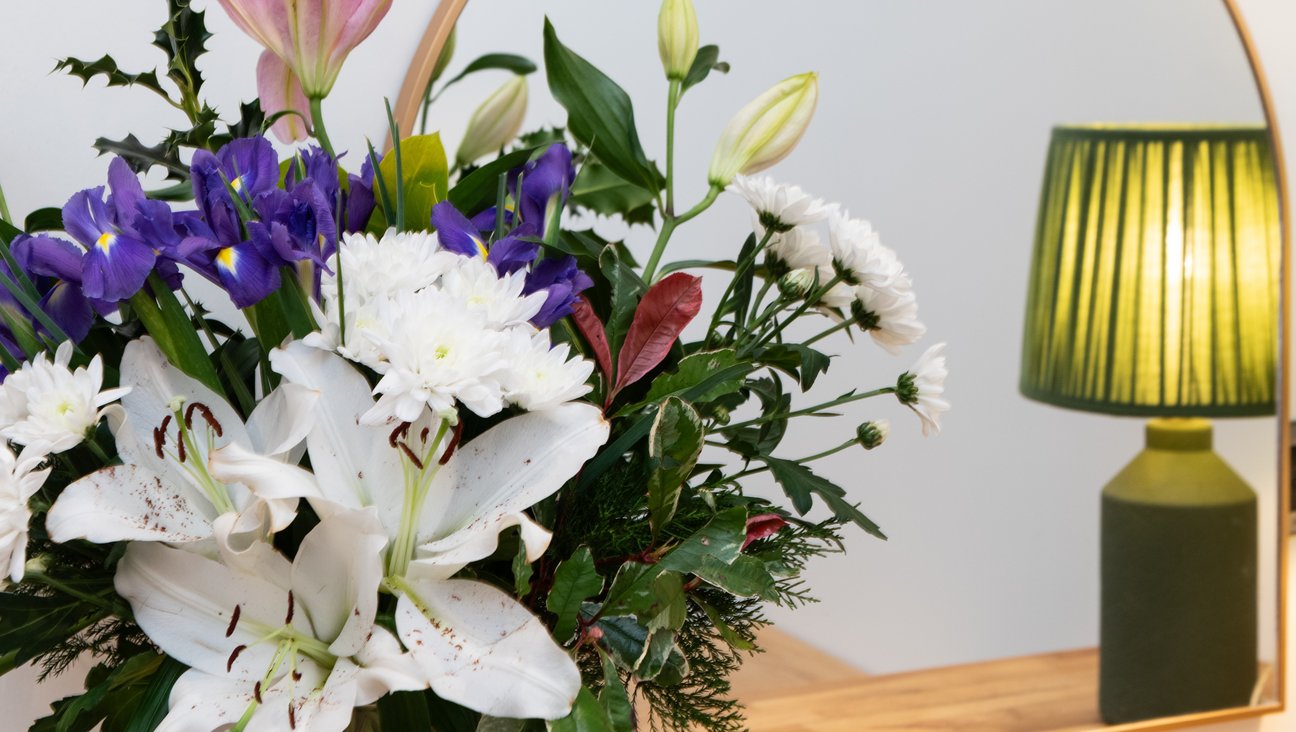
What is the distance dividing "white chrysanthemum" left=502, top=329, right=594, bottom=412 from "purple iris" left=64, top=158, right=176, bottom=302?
13 centimetres

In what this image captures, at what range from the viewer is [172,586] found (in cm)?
44

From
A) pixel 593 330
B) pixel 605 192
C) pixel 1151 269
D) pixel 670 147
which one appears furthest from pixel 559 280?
pixel 1151 269

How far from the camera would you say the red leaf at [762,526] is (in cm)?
49

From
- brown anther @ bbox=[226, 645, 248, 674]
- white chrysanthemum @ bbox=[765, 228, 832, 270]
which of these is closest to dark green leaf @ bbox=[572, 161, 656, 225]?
white chrysanthemum @ bbox=[765, 228, 832, 270]

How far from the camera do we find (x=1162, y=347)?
947mm

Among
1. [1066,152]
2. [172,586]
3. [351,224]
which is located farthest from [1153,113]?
[172,586]

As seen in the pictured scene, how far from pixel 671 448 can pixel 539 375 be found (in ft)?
0.21

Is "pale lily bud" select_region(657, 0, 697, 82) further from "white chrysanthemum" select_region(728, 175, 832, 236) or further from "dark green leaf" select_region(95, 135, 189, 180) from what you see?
"dark green leaf" select_region(95, 135, 189, 180)

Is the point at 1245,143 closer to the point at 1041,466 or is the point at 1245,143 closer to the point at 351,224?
the point at 1041,466

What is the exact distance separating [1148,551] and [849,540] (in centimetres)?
27

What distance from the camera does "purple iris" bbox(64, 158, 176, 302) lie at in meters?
0.43

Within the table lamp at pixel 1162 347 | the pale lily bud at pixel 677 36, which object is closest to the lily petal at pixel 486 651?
the pale lily bud at pixel 677 36

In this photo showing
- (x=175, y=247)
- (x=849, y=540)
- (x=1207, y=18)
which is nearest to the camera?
(x=175, y=247)

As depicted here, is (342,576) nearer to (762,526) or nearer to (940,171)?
(762,526)
